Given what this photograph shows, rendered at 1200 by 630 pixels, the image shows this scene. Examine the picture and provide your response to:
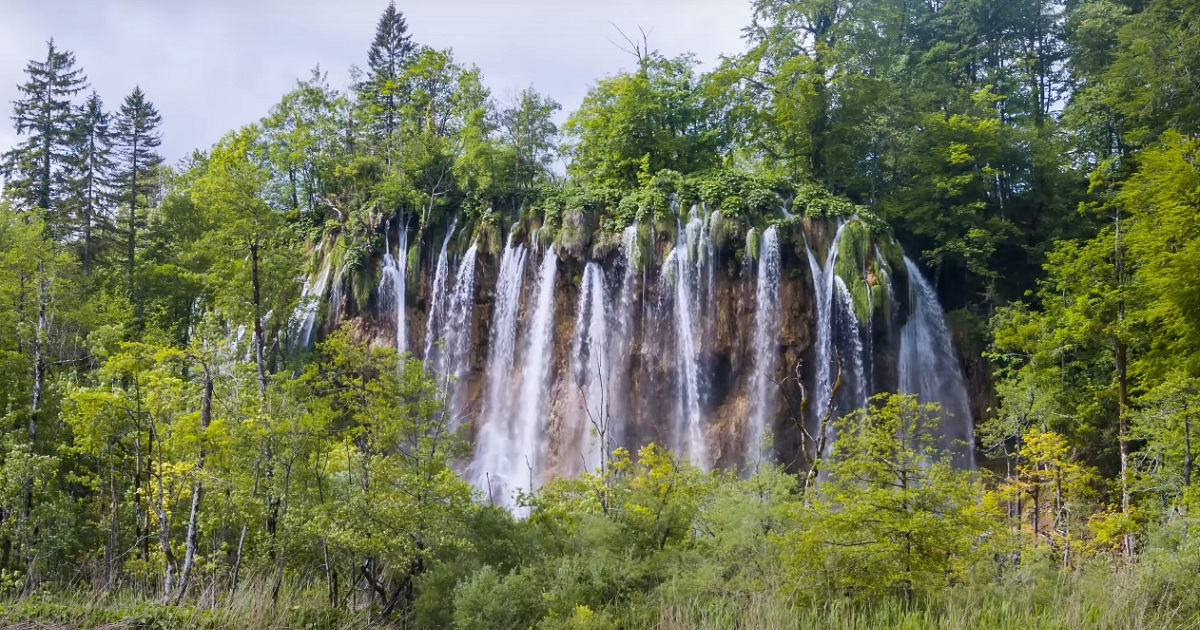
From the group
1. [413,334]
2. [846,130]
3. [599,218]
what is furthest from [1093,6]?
[413,334]

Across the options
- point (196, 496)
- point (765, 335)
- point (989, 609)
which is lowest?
point (989, 609)

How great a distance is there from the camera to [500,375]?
79.6 ft

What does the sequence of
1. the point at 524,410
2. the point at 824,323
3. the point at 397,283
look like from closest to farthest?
the point at 824,323
the point at 524,410
the point at 397,283

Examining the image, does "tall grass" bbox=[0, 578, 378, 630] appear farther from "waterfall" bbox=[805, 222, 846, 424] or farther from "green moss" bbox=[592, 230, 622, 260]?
"green moss" bbox=[592, 230, 622, 260]

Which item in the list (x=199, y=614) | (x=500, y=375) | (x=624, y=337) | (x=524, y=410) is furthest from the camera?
(x=500, y=375)

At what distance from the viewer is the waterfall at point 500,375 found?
23453 mm

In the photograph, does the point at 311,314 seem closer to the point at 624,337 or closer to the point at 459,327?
the point at 459,327

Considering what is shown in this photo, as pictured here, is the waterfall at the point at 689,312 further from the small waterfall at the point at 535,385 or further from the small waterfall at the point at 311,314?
the small waterfall at the point at 311,314

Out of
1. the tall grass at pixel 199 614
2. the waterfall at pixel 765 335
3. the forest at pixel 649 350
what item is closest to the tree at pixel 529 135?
the forest at pixel 649 350

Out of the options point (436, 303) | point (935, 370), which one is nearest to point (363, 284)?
point (436, 303)

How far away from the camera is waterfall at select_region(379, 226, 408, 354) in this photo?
26020 millimetres

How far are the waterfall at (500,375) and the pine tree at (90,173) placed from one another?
44.4 feet

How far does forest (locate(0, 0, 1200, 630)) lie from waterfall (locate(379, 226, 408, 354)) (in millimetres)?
104

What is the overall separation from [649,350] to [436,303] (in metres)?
7.13
